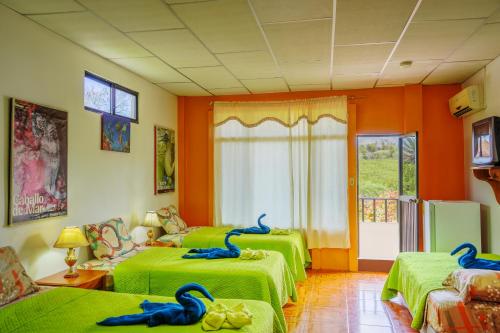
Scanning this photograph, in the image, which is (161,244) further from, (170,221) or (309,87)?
(309,87)

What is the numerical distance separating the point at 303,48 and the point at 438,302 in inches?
97.3

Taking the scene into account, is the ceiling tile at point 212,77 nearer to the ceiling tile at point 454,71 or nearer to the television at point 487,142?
the ceiling tile at point 454,71

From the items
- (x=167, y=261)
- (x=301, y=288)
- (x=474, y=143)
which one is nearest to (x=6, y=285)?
(x=167, y=261)

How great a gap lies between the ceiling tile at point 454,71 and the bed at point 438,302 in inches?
82.3

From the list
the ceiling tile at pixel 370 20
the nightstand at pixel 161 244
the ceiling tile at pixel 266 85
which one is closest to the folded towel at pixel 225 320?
the ceiling tile at pixel 370 20

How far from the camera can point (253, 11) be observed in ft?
9.00

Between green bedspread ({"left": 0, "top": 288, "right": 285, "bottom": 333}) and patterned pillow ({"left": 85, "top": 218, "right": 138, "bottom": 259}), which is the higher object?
patterned pillow ({"left": 85, "top": 218, "right": 138, "bottom": 259})

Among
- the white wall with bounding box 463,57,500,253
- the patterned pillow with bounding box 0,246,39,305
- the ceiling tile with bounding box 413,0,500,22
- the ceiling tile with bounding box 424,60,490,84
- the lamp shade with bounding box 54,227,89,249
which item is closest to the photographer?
the patterned pillow with bounding box 0,246,39,305

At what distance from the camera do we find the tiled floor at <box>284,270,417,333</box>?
3.35 meters

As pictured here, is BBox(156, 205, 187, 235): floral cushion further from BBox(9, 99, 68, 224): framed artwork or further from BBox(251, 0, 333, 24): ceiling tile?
BBox(251, 0, 333, 24): ceiling tile

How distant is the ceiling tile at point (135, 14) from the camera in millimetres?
2615

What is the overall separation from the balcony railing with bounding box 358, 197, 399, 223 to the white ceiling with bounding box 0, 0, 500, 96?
8.57 ft

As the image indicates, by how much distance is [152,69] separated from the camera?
4.30 meters

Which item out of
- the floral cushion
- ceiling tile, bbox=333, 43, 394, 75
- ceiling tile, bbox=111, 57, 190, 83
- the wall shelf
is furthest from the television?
the floral cushion
